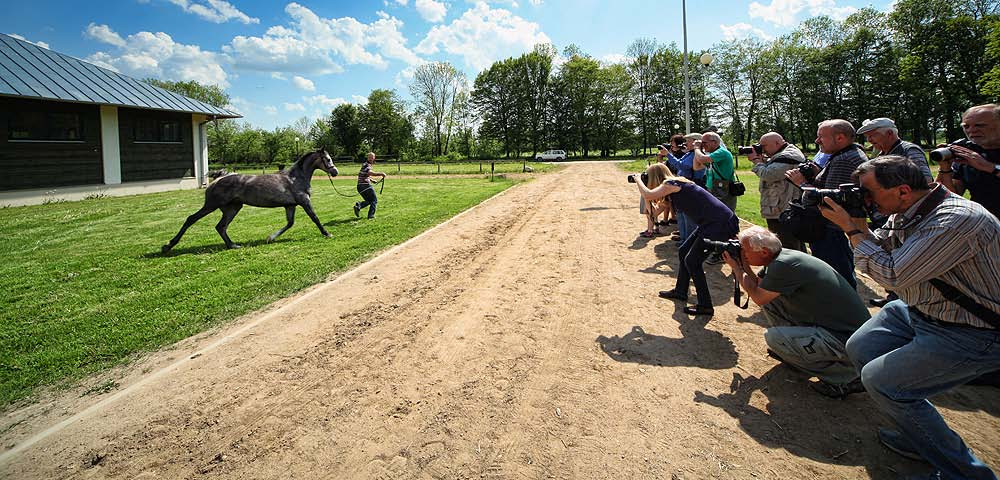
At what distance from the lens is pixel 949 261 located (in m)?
2.19

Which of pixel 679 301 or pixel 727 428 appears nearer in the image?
pixel 727 428

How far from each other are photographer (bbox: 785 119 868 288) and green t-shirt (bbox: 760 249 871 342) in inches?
46.4


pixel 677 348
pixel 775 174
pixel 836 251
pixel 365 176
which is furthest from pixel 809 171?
pixel 365 176

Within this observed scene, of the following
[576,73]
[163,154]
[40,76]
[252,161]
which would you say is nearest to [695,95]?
[576,73]

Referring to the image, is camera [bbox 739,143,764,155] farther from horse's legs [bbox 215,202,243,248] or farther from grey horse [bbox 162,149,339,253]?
horse's legs [bbox 215,202,243,248]

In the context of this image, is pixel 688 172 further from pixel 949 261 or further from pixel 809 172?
pixel 949 261

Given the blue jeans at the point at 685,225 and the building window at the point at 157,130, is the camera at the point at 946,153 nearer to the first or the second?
the blue jeans at the point at 685,225

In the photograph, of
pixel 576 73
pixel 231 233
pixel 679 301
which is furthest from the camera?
pixel 576 73

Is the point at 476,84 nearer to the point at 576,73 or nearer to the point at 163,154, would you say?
the point at 576,73

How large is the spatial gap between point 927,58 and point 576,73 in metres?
39.5

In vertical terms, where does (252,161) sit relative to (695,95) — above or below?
below

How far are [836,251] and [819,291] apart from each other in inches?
56.2

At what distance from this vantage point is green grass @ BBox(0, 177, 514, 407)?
4.57 meters

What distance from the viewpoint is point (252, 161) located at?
7219 cm
